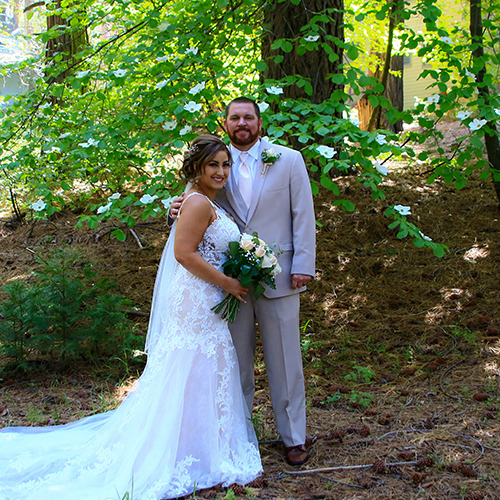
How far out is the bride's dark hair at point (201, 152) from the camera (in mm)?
2951

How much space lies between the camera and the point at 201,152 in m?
2.97

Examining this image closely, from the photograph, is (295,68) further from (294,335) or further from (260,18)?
(294,335)

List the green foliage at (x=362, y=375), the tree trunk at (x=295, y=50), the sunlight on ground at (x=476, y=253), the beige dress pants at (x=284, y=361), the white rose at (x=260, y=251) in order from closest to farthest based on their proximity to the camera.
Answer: the white rose at (x=260, y=251) → the beige dress pants at (x=284, y=361) → the green foliage at (x=362, y=375) → the tree trunk at (x=295, y=50) → the sunlight on ground at (x=476, y=253)

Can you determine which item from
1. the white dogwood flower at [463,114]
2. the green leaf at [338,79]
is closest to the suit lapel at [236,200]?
the green leaf at [338,79]

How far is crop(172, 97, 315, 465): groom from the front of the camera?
3.08 metres

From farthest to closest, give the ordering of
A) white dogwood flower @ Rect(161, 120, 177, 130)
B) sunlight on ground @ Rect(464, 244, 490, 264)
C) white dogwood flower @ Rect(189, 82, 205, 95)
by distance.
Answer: sunlight on ground @ Rect(464, 244, 490, 264) < white dogwood flower @ Rect(161, 120, 177, 130) < white dogwood flower @ Rect(189, 82, 205, 95)

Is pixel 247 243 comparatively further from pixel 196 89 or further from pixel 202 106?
pixel 202 106

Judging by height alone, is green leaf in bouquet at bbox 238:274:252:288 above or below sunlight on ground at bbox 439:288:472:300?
above

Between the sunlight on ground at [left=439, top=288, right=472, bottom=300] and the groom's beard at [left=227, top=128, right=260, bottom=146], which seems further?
the sunlight on ground at [left=439, top=288, right=472, bottom=300]

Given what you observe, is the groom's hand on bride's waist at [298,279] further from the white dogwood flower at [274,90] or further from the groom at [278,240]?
the white dogwood flower at [274,90]

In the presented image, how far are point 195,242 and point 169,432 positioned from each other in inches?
42.6

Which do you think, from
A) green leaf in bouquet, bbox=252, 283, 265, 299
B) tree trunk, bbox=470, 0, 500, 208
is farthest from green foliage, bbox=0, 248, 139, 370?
tree trunk, bbox=470, 0, 500, 208

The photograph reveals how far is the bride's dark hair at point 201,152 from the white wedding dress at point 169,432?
33cm

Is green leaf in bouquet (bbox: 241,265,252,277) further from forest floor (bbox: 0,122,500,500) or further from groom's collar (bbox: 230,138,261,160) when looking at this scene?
forest floor (bbox: 0,122,500,500)
